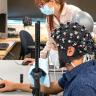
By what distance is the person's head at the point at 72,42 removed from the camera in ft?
5.44

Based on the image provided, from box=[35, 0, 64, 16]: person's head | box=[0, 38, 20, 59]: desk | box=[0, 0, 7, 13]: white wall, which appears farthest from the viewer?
box=[0, 0, 7, 13]: white wall

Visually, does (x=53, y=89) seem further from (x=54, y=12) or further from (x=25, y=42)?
(x=25, y=42)

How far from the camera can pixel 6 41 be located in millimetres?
4723

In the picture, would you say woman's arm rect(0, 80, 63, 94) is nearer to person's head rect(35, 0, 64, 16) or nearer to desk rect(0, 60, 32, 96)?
desk rect(0, 60, 32, 96)

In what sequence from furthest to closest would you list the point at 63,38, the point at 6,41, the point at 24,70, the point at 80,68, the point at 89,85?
the point at 6,41 < the point at 24,70 < the point at 63,38 < the point at 80,68 < the point at 89,85

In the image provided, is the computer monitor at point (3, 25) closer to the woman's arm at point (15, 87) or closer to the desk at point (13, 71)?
the desk at point (13, 71)

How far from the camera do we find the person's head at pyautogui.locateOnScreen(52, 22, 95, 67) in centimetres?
166

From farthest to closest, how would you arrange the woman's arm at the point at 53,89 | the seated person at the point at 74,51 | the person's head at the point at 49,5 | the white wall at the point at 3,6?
the white wall at the point at 3,6 < the person's head at the point at 49,5 < the woman's arm at the point at 53,89 < the seated person at the point at 74,51

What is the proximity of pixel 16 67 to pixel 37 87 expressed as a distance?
1058 mm

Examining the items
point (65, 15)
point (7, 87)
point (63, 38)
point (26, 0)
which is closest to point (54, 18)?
point (65, 15)

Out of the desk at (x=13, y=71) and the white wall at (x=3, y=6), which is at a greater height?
the white wall at (x=3, y=6)

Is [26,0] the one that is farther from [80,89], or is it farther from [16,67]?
[80,89]

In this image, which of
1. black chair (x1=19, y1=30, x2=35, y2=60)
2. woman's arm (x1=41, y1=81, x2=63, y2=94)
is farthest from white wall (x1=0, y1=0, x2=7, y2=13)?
woman's arm (x1=41, y1=81, x2=63, y2=94)

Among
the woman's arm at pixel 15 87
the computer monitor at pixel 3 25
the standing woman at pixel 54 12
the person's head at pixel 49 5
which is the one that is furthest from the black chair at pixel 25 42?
the woman's arm at pixel 15 87
